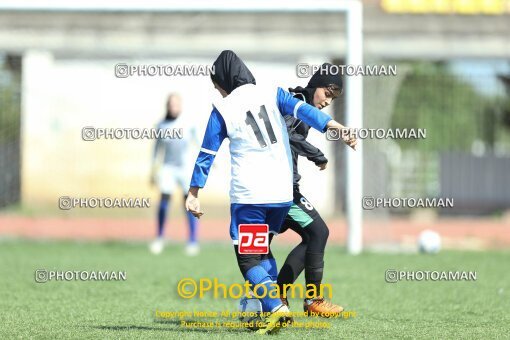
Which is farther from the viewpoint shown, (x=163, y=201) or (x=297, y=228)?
(x=163, y=201)

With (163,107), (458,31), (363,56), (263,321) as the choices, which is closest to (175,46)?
(163,107)

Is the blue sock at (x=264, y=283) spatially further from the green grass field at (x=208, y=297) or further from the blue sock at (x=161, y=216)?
the blue sock at (x=161, y=216)

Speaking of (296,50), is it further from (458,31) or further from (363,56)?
(363,56)

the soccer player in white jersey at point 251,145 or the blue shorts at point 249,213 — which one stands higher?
the soccer player in white jersey at point 251,145

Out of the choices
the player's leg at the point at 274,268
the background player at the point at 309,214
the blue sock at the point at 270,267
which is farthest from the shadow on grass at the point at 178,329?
the background player at the point at 309,214

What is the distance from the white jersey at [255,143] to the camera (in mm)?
6602

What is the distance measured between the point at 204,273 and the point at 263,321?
4.71m

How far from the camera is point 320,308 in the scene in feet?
24.4

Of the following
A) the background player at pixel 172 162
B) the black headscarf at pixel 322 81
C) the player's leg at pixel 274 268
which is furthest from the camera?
the background player at pixel 172 162

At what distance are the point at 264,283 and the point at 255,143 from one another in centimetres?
93

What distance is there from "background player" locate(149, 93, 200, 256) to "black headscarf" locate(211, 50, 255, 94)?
7.76 metres

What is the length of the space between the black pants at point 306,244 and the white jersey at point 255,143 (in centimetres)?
78

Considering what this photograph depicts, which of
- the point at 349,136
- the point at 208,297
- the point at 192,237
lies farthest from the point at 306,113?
the point at 192,237

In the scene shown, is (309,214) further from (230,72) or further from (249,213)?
(230,72)
